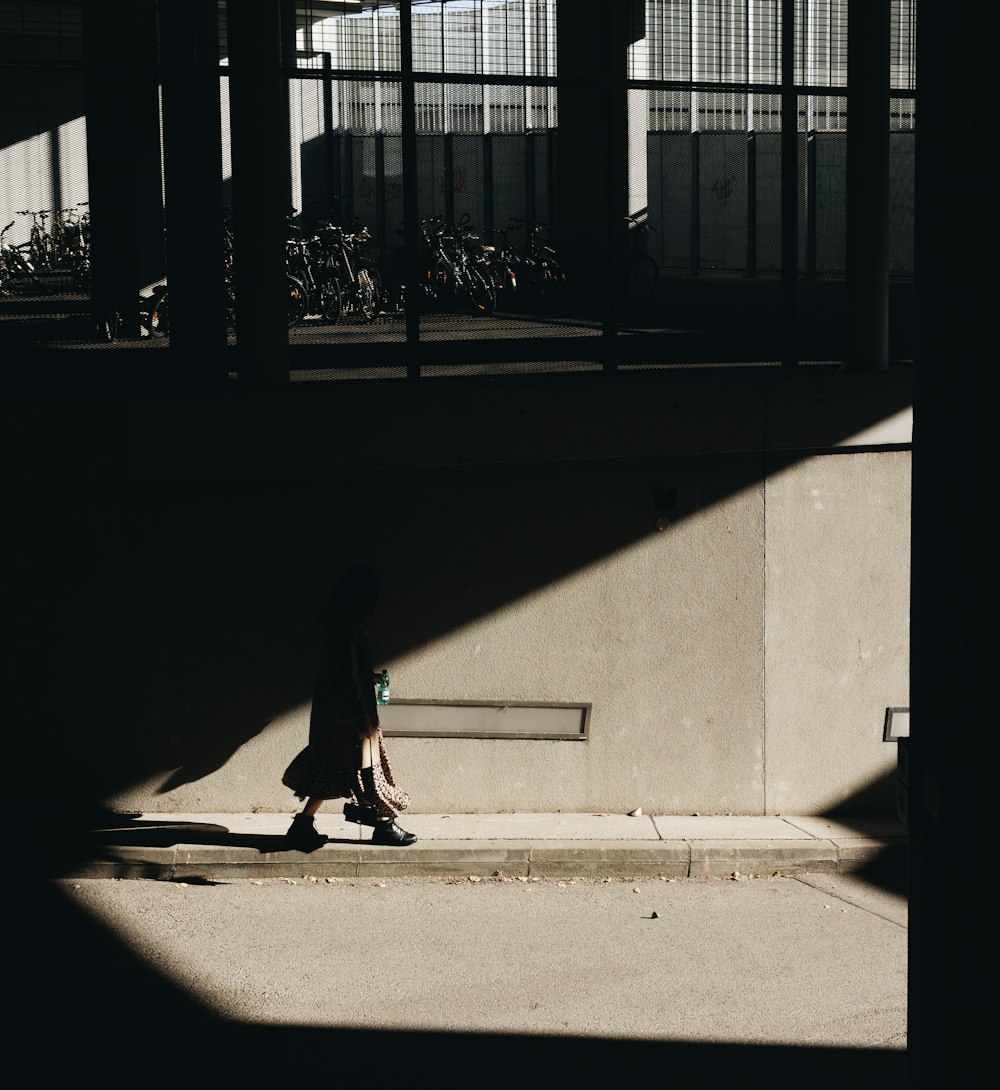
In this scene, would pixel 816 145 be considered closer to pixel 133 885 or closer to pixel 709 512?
pixel 709 512

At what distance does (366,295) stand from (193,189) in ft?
22.8

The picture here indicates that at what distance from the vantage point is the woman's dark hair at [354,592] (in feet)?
30.0

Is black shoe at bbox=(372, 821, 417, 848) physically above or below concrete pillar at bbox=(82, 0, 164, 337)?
below

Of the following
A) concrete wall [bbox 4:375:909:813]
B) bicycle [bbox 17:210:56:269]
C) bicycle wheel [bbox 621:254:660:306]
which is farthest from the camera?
bicycle [bbox 17:210:56:269]

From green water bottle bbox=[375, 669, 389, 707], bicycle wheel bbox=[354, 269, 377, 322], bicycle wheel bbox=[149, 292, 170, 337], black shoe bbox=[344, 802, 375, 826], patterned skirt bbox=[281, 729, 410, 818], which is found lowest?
black shoe bbox=[344, 802, 375, 826]

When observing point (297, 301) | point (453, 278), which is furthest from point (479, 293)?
point (297, 301)

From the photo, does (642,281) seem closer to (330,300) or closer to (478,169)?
(330,300)

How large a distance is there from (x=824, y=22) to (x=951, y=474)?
10767 millimetres

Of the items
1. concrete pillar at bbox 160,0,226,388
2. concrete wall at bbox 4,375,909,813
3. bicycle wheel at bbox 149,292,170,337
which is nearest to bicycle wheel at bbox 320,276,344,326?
bicycle wheel at bbox 149,292,170,337

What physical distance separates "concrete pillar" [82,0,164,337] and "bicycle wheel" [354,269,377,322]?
2.51 meters

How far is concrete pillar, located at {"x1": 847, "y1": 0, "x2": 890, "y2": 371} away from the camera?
10711 millimetres

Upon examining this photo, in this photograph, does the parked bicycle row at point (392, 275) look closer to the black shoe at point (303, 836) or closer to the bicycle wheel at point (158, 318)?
the bicycle wheel at point (158, 318)

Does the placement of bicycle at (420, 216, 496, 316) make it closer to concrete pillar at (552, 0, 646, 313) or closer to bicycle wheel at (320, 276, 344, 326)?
bicycle wheel at (320, 276, 344, 326)

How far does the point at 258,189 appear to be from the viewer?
1025 cm
